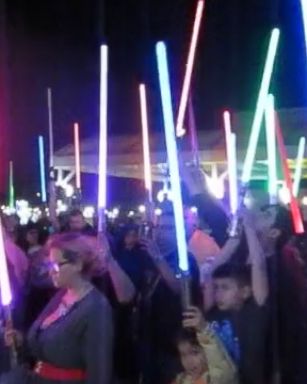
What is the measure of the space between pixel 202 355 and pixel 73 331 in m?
0.52

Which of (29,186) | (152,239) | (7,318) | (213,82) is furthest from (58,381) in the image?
(29,186)

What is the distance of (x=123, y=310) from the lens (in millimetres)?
5410

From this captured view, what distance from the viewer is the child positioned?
13.5 ft

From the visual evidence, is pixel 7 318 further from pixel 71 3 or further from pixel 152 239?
pixel 71 3

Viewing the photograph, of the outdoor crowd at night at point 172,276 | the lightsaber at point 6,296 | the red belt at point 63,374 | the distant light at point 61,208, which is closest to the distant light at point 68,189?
the distant light at point 61,208

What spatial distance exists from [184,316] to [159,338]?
3.22 feet

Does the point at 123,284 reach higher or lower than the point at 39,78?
lower

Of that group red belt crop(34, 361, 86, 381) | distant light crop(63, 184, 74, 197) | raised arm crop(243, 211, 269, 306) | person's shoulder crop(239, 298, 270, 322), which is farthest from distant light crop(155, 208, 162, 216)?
distant light crop(63, 184, 74, 197)

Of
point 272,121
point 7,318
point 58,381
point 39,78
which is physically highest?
point 39,78

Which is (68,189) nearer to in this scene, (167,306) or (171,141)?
(167,306)

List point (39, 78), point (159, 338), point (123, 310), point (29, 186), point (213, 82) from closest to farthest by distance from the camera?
1. point (159, 338)
2. point (123, 310)
3. point (39, 78)
4. point (213, 82)
5. point (29, 186)

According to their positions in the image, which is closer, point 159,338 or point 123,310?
point 159,338

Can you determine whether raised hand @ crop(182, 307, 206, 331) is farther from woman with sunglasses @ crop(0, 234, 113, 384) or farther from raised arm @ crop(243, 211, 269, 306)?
raised arm @ crop(243, 211, 269, 306)

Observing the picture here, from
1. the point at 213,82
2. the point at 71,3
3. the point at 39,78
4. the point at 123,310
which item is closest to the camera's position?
the point at 123,310
